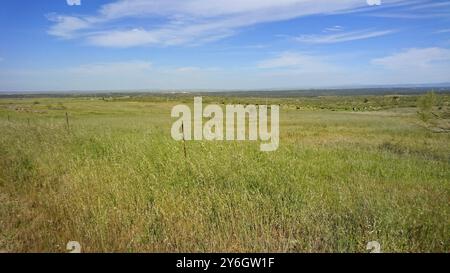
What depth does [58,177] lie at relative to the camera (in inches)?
281

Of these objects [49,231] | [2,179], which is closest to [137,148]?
[2,179]

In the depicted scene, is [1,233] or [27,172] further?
[27,172]

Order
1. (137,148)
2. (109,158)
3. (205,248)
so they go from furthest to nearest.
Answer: (137,148) → (109,158) → (205,248)

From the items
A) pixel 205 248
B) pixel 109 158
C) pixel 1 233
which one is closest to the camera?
pixel 205 248

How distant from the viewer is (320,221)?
480cm
